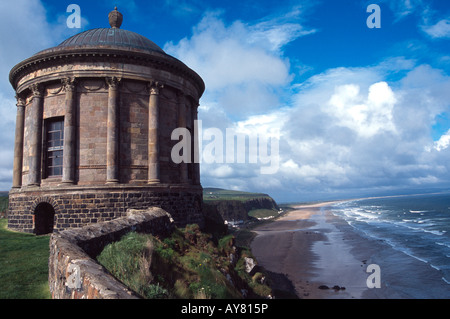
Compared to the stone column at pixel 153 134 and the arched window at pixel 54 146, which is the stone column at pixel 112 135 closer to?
the stone column at pixel 153 134

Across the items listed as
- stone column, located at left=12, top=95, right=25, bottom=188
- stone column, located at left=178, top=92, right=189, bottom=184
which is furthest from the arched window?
stone column, located at left=178, top=92, right=189, bottom=184

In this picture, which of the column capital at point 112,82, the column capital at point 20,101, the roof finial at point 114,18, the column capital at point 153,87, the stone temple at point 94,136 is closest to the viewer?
the stone temple at point 94,136

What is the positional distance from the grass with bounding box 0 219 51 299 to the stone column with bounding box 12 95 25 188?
20.0ft

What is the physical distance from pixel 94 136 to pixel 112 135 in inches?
44.2

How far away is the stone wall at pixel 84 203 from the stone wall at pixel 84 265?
4383 mm

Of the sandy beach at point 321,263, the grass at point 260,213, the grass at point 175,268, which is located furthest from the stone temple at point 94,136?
the grass at point 260,213

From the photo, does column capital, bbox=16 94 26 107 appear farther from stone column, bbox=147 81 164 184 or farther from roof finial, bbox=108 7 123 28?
stone column, bbox=147 81 164 184

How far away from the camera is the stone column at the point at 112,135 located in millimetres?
16469

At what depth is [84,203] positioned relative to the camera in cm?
1589

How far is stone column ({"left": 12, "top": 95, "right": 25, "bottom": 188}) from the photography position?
19203 millimetres

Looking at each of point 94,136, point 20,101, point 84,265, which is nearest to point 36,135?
point 94,136
